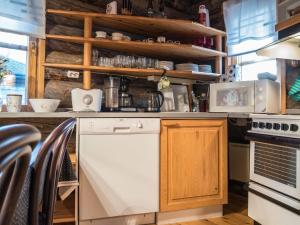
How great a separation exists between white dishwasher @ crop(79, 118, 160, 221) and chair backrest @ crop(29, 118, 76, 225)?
1162 mm

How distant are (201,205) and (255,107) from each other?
0.99 m

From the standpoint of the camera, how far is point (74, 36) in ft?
8.55

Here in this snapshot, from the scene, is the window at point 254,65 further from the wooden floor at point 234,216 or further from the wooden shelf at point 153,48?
the wooden floor at point 234,216

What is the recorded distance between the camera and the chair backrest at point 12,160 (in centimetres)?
30

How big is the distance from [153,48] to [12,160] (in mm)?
2547

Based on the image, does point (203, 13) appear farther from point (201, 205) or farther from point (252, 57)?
point (201, 205)

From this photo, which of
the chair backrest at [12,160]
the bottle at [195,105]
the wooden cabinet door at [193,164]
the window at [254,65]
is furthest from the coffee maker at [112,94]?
the chair backrest at [12,160]

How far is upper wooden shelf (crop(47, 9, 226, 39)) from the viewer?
2.49 metres

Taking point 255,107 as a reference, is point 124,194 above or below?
below

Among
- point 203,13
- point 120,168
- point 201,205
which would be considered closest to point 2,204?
point 120,168

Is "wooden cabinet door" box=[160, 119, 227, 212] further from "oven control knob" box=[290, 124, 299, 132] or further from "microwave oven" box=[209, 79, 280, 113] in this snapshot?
"oven control knob" box=[290, 124, 299, 132]

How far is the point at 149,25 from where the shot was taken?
274 centimetres

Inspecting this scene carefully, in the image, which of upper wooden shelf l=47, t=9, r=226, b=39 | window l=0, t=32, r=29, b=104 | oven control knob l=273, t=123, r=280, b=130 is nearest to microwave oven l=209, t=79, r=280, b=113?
oven control knob l=273, t=123, r=280, b=130

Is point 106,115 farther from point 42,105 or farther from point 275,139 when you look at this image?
point 275,139
